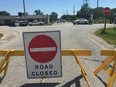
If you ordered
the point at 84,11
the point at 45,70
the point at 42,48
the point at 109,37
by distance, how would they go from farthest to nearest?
1. the point at 84,11
2. the point at 109,37
3. the point at 45,70
4. the point at 42,48

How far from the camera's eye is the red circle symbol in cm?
601

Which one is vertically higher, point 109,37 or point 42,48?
point 42,48

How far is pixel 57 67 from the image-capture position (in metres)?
6.20

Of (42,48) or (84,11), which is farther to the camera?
(84,11)

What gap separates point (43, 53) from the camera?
6.09 m

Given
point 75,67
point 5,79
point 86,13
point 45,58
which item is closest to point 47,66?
point 45,58

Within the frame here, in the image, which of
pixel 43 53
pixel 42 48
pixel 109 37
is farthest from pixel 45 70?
pixel 109 37

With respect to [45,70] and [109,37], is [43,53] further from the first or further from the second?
[109,37]

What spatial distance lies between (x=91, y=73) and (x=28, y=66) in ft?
7.76

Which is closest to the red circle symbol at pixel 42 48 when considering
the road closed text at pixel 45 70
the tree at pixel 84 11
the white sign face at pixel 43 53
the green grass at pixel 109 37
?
the white sign face at pixel 43 53

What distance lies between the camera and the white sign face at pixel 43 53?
601cm

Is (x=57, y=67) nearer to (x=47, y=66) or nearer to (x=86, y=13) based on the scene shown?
(x=47, y=66)

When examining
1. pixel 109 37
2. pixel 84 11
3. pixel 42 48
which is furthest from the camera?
pixel 84 11

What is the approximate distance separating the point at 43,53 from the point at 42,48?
13 centimetres
